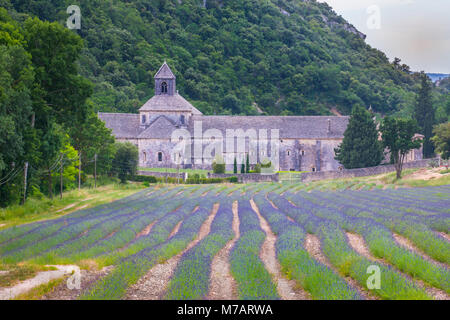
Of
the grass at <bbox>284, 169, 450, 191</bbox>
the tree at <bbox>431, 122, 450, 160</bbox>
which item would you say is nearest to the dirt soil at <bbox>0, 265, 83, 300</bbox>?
the grass at <bbox>284, 169, 450, 191</bbox>

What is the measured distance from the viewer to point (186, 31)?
147500 millimetres

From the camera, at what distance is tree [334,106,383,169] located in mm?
60344

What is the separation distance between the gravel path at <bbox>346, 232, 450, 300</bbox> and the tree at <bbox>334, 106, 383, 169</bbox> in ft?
148

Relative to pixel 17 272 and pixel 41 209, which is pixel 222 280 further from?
pixel 41 209

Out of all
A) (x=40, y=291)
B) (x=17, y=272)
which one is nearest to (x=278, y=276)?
(x=40, y=291)

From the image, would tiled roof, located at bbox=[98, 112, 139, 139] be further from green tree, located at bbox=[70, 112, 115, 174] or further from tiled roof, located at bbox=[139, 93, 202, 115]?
green tree, located at bbox=[70, 112, 115, 174]

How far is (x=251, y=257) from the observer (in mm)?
12484

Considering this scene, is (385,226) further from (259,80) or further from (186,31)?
(186,31)


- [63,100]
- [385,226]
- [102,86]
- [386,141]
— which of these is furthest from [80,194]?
[102,86]

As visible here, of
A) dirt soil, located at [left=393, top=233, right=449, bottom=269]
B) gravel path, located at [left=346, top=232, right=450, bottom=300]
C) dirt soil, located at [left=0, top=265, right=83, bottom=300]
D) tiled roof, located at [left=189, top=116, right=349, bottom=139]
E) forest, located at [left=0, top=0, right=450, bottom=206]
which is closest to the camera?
gravel path, located at [left=346, top=232, right=450, bottom=300]

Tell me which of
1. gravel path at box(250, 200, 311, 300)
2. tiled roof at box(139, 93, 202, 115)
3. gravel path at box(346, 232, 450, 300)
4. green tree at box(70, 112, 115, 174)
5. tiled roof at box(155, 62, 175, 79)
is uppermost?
tiled roof at box(155, 62, 175, 79)

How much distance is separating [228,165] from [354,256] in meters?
59.1

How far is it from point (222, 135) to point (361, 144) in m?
21.4

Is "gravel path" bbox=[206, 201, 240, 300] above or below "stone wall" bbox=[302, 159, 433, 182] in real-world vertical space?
below
